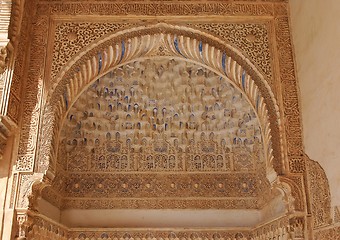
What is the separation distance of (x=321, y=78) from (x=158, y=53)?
196 cm

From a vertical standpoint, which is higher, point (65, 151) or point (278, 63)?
point (278, 63)

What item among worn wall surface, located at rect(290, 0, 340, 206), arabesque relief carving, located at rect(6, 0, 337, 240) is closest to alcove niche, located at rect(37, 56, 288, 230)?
arabesque relief carving, located at rect(6, 0, 337, 240)

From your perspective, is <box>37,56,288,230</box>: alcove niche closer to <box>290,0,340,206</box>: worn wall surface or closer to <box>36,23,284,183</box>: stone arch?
<box>36,23,284,183</box>: stone arch

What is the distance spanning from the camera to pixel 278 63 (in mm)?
4883

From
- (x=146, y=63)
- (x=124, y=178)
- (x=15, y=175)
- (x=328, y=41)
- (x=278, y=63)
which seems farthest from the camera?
(x=124, y=178)

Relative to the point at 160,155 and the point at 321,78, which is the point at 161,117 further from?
the point at 321,78

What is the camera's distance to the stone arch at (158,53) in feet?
15.4

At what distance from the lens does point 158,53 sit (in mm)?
5270

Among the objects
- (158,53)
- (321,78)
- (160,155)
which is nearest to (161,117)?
(160,155)

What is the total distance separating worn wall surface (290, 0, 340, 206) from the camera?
3818mm

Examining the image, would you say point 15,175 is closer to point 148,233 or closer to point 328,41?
point 148,233

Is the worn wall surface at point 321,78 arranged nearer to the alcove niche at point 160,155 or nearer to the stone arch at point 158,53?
the stone arch at point 158,53

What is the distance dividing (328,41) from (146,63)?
265cm

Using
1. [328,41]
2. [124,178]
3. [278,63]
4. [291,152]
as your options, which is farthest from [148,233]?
[328,41]
